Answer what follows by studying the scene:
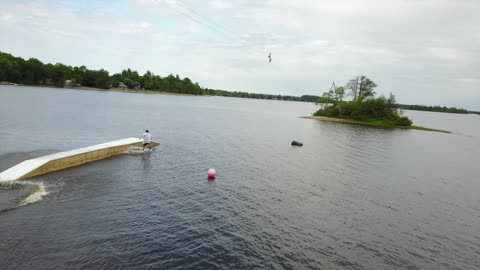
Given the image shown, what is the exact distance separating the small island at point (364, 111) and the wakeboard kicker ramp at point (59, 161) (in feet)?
348

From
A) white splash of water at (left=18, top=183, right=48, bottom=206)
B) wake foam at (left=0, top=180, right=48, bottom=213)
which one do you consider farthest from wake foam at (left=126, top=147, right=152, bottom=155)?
white splash of water at (left=18, top=183, right=48, bottom=206)

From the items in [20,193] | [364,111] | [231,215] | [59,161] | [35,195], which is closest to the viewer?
[35,195]

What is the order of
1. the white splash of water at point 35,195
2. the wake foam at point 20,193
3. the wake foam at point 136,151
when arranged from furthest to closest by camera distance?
1. the wake foam at point 136,151
2. the white splash of water at point 35,195
3. the wake foam at point 20,193

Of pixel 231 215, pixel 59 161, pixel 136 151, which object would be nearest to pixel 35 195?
pixel 59 161

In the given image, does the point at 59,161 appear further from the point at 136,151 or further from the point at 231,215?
the point at 231,215

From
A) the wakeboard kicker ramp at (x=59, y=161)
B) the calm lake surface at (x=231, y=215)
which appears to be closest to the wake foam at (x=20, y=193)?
the calm lake surface at (x=231, y=215)

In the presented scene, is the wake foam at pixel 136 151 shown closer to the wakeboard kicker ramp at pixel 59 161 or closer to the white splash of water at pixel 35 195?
the wakeboard kicker ramp at pixel 59 161

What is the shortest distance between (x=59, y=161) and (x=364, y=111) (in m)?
122

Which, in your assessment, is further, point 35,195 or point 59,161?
point 59,161

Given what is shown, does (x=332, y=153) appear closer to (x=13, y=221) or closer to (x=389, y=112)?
(x=13, y=221)

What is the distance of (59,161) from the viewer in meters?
28.1

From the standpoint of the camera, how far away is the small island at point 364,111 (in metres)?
119

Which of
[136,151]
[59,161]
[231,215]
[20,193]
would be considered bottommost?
[231,215]

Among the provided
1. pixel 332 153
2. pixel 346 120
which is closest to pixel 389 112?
pixel 346 120
